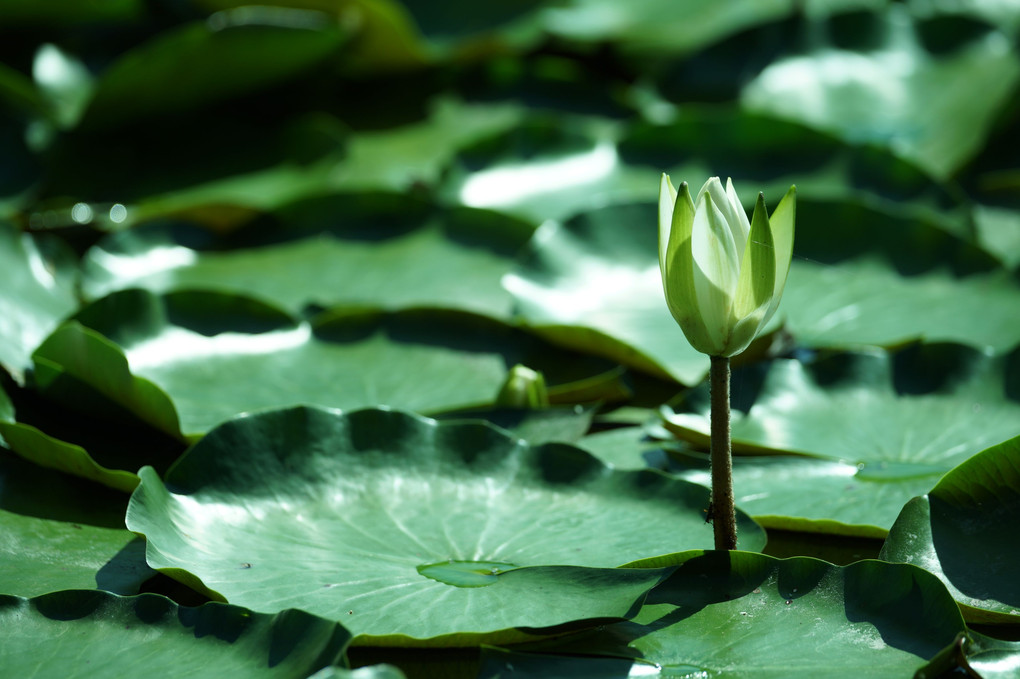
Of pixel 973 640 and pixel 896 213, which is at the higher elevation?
pixel 896 213

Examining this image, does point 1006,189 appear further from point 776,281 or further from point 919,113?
point 776,281

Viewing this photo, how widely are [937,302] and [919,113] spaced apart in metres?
0.81

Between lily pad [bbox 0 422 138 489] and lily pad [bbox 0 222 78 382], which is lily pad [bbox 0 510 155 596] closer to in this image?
lily pad [bbox 0 422 138 489]

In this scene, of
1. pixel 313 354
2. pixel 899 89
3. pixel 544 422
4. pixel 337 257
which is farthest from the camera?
pixel 899 89

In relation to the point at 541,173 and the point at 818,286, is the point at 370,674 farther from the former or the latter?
the point at 541,173

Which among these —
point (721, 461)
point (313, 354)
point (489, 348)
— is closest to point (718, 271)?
point (721, 461)

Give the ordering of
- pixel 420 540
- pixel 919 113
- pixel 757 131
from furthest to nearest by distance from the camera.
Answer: pixel 919 113, pixel 757 131, pixel 420 540

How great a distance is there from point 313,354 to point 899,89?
156cm

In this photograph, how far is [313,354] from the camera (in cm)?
151

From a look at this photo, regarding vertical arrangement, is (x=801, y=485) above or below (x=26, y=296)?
below

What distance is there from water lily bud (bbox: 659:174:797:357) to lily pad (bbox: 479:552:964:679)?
0.22m

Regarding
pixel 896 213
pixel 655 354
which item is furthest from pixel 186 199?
pixel 896 213

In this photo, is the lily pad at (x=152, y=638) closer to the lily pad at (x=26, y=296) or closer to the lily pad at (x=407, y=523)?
the lily pad at (x=407, y=523)

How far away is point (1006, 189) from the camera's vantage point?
1979 mm
